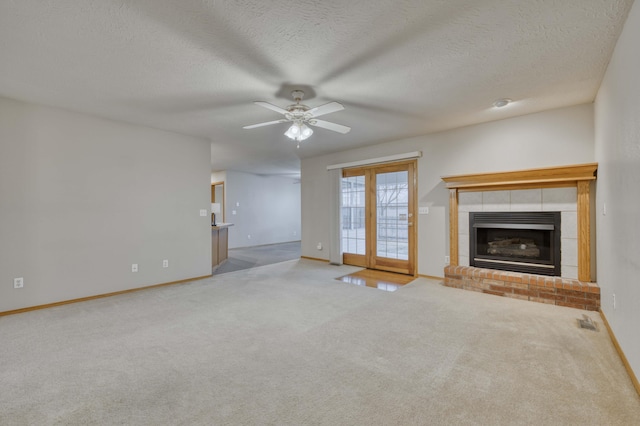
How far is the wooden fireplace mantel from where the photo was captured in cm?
339

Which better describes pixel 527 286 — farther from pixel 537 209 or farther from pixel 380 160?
pixel 380 160

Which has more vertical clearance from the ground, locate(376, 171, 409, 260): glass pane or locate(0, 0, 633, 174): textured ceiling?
locate(0, 0, 633, 174): textured ceiling

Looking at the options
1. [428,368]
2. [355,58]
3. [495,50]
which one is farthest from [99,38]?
[428,368]

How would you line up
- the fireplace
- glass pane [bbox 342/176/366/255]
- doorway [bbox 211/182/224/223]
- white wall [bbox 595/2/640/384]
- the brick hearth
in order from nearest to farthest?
white wall [bbox 595/2/640/384] < the brick hearth < the fireplace < glass pane [bbox 342/176/366/255] < doorway [bbox 211/182/224/223]

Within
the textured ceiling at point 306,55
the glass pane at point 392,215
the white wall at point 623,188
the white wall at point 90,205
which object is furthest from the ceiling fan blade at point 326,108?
the white wall at point 90,205

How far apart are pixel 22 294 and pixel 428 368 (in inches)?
175

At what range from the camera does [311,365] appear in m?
2.11

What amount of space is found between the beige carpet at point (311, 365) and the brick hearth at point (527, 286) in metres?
0.24

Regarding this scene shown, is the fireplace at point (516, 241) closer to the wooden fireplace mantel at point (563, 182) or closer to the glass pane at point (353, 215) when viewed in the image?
the wooden fireplace mantel at point (563, 182)

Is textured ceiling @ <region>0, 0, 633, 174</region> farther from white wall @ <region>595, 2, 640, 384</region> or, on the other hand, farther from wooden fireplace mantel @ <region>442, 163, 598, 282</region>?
wooden fireplace mantel @ <region>442, 163, 598, 282</region>

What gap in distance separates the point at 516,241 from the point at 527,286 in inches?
29.3

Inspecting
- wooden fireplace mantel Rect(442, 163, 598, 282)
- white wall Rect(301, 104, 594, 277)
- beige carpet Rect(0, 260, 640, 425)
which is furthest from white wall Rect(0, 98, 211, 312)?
wooden fireplace mantel Rect(442, 163, 598, 282)

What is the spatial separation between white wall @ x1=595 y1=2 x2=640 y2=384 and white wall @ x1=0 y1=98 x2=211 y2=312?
5.16 metres

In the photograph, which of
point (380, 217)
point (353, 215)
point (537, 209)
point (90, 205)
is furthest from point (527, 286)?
point (90, 205)
